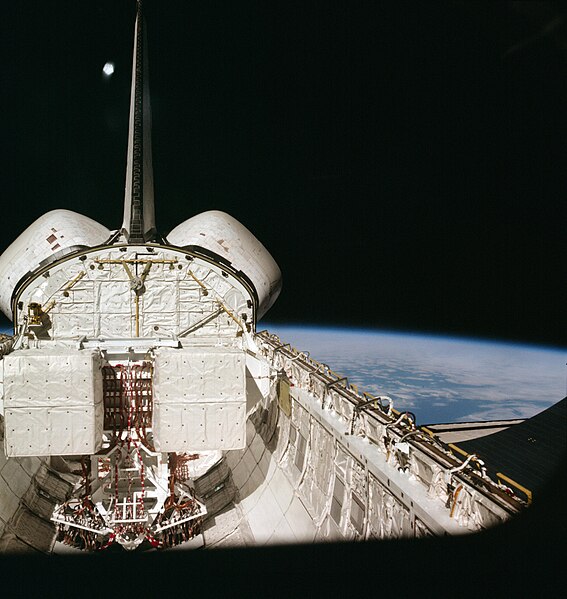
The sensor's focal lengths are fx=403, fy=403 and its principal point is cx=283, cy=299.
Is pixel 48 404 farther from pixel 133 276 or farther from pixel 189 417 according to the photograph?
pixel 133 276

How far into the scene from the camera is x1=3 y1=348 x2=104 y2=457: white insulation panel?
461 centimetres

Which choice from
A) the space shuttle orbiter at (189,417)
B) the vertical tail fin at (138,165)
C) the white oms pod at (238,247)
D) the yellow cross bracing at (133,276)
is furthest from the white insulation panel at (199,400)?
the white oms pod at (238,247)

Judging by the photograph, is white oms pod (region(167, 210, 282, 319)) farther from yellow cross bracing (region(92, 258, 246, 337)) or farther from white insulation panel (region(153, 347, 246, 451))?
white insulation panel (region(153, 347, 246, 451))

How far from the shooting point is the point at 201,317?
7.91m

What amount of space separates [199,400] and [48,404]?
170 cm

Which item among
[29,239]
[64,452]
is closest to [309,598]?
[64,452]

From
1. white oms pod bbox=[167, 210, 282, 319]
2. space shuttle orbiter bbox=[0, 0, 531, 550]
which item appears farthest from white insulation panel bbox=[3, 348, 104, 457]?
white oms pod bbox=[167, 210, 282, 319]

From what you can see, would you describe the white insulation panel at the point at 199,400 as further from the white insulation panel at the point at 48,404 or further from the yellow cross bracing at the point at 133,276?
the yellow cross bracing at the point at 133,276

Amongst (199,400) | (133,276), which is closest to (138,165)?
(133,276)

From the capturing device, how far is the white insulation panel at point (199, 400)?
4.92m

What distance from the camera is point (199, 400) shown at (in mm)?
4953

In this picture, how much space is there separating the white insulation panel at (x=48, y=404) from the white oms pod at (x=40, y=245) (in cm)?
497

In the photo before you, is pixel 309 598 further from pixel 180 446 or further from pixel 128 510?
pixel 128 510

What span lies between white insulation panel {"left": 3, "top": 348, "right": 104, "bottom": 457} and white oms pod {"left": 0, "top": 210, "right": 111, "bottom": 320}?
16.3 ft
